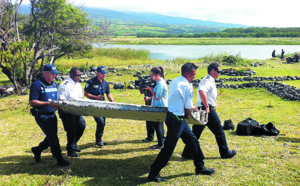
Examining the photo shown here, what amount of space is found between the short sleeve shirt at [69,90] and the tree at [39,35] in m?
12.7

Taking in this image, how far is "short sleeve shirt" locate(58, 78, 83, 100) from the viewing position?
6.71 m

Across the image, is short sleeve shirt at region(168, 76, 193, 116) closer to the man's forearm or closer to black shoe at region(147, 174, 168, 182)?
the man's forearm

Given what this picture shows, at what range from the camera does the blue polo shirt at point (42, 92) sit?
242 inches

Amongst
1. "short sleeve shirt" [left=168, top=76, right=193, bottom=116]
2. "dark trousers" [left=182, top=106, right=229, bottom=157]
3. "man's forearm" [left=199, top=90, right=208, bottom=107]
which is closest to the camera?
"short sleeve shirt" [left=168, top=76, right=193, bottom=116]

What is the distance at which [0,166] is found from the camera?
6.76 metres

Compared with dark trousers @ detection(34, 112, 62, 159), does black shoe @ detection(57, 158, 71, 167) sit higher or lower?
lower

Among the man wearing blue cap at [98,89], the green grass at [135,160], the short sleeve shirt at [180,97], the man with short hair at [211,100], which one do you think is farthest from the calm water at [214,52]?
the short sleeve shirt at [180,97]

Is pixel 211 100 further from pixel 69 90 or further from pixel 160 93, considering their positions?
pixel 69 90

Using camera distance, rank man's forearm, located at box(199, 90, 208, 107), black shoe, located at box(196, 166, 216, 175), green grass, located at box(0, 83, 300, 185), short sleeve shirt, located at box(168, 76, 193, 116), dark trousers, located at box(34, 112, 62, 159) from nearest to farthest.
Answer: short sleeve shirt, located at box(168, 76, 193, 116), green grass, located at box(0, 83, 300, 185), black shoe, located at box(196, 166, 216, 175), man's forearm, located at box(199, 90, 208, 107), dark trousers, located at box(34, 112, 62, 159)

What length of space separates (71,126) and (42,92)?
1123 millimetres

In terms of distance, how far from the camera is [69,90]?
6.87 metres

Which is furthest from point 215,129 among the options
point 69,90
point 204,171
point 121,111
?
point 69,90

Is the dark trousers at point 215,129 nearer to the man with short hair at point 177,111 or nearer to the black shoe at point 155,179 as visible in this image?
the man with short hair at point 177,111

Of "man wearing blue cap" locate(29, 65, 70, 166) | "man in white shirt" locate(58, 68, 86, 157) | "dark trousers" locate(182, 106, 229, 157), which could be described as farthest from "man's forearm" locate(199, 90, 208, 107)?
"man wearing blue cap" locate(29, 65, 70, 166)
